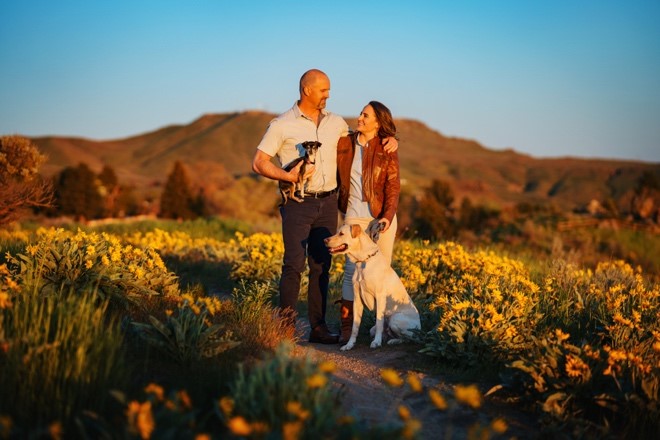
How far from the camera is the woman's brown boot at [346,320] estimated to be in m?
6.30

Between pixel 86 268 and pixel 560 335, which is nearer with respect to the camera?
pixel 560 335

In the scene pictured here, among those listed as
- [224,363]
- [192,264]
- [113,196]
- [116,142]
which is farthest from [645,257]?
[116,142]

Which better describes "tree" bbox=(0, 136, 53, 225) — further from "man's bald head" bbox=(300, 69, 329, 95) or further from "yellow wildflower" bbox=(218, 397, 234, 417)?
"yellow wildflower" bbox=(218, 397, 234, 417)

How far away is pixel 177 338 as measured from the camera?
436 cm

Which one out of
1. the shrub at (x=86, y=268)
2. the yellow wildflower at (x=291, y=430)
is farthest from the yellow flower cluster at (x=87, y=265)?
the yellow wildflower at (x=291, y=430)

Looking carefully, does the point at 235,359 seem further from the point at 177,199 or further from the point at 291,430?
the point at 177,199

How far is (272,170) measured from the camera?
5.79m

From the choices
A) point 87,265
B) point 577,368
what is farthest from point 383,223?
point 87,265

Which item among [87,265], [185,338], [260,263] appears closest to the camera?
[185,338]

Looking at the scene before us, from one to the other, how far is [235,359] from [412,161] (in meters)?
116

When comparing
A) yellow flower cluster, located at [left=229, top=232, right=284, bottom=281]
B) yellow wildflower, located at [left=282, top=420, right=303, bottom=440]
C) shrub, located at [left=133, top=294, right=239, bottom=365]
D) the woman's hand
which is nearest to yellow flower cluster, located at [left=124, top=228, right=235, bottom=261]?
yellow flower cluster, located at [left=229, top=232, right=284, bottom=281]

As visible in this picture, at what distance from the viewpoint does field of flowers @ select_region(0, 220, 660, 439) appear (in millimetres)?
3191

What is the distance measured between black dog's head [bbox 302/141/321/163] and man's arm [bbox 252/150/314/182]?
90mm

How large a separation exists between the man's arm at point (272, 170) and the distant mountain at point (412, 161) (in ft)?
256
